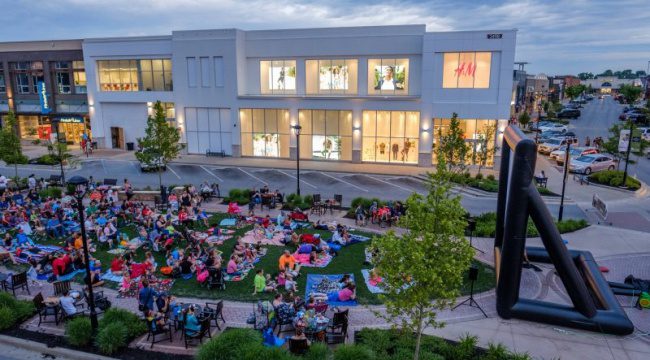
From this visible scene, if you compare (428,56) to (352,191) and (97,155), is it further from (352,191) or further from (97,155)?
(97,155)

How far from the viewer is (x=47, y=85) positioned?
52375 mm

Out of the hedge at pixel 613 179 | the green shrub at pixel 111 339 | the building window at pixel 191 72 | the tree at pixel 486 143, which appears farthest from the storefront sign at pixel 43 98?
A: the hedge at pixel 613 179

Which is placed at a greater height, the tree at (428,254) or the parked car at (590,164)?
the tree at (428,254)

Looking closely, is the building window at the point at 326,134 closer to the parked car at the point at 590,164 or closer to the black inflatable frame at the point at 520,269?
the parked car at the point at 590,164

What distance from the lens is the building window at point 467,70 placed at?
36.4m

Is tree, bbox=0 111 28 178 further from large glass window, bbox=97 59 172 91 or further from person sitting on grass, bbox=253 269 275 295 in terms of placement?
person sitting on grass, bbox=253 269 275 295

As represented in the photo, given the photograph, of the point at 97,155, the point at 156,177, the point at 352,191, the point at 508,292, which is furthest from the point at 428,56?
the point at 97,155

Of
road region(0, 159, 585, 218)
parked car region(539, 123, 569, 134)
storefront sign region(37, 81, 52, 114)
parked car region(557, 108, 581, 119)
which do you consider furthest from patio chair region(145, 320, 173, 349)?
parked car region(557, 108, 581, 119)

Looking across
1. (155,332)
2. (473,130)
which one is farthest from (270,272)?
(473,130)

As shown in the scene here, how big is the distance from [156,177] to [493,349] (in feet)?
97.3

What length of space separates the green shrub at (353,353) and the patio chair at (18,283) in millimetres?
11474

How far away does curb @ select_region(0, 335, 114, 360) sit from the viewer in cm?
1229

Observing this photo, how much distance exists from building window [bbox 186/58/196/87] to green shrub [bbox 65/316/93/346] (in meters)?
34.6

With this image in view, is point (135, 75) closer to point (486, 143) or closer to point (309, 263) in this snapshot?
point (486, 143)
